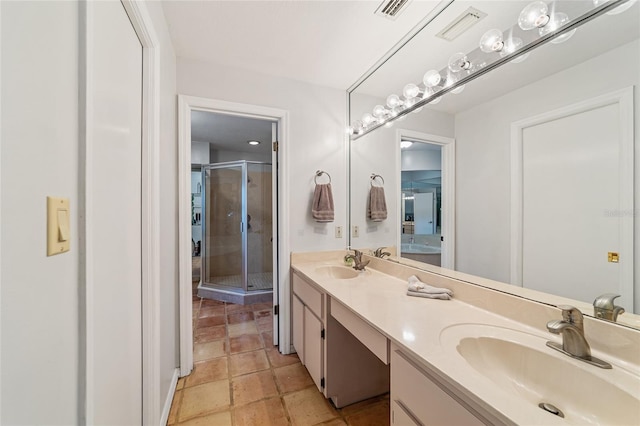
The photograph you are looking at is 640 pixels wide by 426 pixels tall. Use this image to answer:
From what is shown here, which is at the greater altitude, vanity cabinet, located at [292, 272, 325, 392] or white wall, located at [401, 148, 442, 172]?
white wall, located at [401, 148, 442, 172]

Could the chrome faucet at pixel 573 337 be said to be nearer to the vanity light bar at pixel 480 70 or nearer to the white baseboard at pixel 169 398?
the vanity light bar at pixel 480 70

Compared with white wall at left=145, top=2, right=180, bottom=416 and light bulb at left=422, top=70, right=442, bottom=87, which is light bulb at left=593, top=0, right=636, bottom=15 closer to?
light bulb at left=422, top=70, right=442, bottom=87

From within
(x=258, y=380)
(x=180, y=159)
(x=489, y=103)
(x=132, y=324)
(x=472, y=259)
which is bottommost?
(x=258, y=380)

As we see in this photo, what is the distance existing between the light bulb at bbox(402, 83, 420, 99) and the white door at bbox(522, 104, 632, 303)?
77 centimetres

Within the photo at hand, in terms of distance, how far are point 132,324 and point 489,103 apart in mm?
1939

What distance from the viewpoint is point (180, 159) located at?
1.81 m

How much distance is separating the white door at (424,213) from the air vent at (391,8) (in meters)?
1.06

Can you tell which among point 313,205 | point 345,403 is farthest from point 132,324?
point 313,205

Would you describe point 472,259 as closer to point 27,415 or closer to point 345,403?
point 345,403

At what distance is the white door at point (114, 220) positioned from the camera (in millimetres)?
727

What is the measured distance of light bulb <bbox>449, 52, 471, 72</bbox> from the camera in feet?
4.33

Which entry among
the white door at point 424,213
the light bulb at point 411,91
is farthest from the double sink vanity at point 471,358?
the light bulb at point 411,91

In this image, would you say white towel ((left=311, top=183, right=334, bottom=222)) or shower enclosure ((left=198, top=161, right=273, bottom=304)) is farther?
shower enclosure ((left=198, top=161, right=273, bottom=304))

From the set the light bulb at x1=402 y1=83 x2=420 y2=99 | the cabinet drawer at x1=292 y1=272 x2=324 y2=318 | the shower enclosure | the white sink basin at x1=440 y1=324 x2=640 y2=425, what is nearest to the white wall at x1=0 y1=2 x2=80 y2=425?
the white sink basin at x1=440 y1=324 x2=640 y2=425
